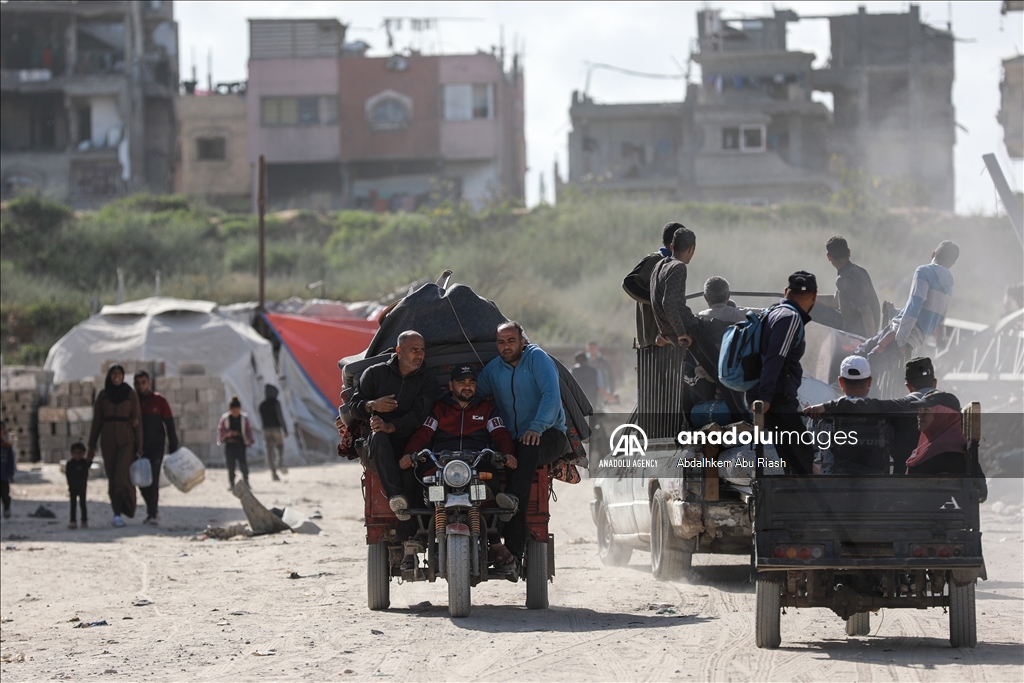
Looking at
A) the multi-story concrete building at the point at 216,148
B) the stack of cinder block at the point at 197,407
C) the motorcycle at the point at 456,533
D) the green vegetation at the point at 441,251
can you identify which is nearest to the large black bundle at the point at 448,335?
the motorcycle at the point at 456,533

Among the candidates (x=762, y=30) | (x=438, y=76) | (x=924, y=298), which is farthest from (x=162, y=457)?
(x=762, y=30)

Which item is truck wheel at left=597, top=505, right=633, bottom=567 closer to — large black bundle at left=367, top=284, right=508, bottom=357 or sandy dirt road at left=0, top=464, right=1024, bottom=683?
sandy dirt road at left=0, top=464, right=1024, bottom=683

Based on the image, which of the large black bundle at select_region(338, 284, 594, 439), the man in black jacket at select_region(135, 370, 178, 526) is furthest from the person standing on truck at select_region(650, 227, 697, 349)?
the man in black jacket at select_region(135, 370, 178, 526)

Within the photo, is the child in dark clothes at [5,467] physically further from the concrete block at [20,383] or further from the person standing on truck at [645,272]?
the concrete block at [20,383]

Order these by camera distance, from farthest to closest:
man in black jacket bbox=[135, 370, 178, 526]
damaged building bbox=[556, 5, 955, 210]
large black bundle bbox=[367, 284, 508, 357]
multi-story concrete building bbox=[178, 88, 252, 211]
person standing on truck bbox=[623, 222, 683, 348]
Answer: multi-story concrete building bbox=[178, 88, 252, 211], damaged building bbox=[556, 5, 955, 210], man in black jacket bbox=[135, 370, 178, 526], person standing on truck bbox=[623, 222, 683, 348], large black bundle bbox=[367, 284, 508, 357]

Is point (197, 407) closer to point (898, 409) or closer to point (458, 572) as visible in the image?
point (458, 572)

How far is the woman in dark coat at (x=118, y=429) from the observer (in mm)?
16344

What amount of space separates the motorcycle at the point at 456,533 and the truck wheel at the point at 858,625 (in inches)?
79.5

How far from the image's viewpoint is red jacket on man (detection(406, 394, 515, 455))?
349 inches

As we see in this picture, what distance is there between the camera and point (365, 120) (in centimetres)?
6438

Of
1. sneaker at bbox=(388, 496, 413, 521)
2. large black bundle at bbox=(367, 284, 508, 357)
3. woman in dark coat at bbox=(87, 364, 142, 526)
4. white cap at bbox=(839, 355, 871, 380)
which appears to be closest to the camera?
white cap at bbox=(839, 355, 871, 380)

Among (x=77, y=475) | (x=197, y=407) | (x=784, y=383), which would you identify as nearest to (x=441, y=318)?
(x=784, y=383)

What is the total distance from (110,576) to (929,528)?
309 inches

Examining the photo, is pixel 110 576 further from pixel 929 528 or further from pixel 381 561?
pixel 929 528
